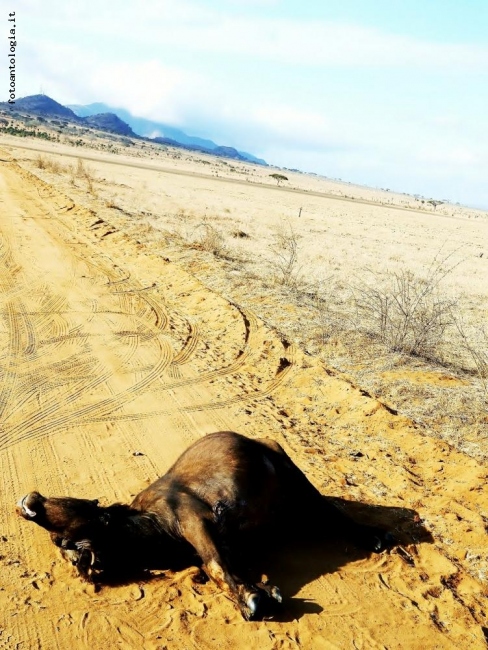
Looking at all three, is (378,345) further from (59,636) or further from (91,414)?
(59,636)

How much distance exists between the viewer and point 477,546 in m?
4.87

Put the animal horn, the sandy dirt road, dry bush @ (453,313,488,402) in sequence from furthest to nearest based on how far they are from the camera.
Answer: dry bush @ (453,313,488,402) → the sandy dirt road → the animal horn

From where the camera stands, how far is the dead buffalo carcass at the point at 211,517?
3.99 m

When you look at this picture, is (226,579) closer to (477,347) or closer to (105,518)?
(105,518)

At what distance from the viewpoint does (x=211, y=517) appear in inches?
168

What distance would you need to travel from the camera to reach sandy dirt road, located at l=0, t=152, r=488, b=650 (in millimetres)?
3951

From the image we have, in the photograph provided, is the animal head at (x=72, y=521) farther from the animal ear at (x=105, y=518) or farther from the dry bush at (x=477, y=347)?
the dry bush at (x=477, y=347)

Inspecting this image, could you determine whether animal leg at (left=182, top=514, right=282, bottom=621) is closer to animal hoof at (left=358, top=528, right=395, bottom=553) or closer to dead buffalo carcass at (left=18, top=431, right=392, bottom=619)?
dead buffalo carcass at (left=18, top=431, right=392, bottom=619)

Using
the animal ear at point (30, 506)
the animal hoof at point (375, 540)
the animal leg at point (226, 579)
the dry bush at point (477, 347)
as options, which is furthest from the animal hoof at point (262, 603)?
the dry bush at point (477, 347)

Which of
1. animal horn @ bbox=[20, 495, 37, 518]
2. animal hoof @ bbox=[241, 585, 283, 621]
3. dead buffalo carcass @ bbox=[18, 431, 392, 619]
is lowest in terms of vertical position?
animal hoof @ bbox=[241, 585, 283, 621]

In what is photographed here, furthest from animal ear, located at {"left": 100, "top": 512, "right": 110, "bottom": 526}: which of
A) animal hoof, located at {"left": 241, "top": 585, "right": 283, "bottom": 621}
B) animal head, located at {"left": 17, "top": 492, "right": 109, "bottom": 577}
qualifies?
animal hoof, located at {"left": 241, "top": 585, "right": 283, "bottom": 621}

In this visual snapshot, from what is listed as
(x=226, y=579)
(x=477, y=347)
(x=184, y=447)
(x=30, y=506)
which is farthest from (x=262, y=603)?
(x=477, y=347)

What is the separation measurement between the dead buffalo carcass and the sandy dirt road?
0.20m

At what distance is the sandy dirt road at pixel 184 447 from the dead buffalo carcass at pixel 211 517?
0.67 feet
